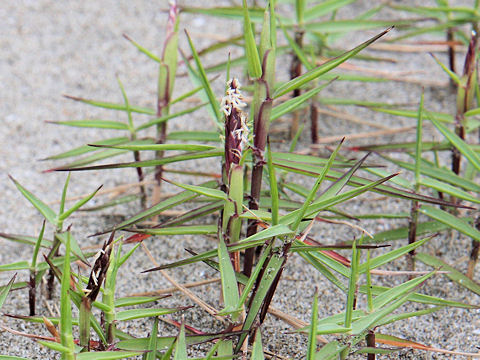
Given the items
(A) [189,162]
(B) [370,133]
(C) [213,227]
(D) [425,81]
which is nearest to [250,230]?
(C) [213,227]

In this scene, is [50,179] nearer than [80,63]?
Yes

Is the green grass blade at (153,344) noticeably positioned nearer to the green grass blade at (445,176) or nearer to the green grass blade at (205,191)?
the green grass blade at (205,191)

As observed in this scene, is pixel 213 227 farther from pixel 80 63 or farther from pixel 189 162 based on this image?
pixel 80 63

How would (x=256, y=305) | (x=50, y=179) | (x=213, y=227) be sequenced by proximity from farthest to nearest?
1. (x=50, y=179)
2. (x=213, y=227)
3. (x=256, y=305)

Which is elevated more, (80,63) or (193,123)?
(80,63)

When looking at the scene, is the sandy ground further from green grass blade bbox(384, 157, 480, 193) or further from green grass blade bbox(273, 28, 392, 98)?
green grass blade bbox(273, 28, 392, 98)

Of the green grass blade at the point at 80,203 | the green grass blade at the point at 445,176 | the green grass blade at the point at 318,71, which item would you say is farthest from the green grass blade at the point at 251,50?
the green grass blade at the point at 445,176

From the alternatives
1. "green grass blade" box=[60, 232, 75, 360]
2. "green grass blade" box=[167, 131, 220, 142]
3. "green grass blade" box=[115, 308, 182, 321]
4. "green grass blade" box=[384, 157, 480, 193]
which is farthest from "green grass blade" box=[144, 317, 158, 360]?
"green grass blade" box=[384, 157, 480, 193]

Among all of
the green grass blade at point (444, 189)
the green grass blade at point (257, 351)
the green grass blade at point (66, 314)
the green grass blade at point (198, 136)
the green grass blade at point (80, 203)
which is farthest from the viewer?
the green grass blade at point (198, 136)
